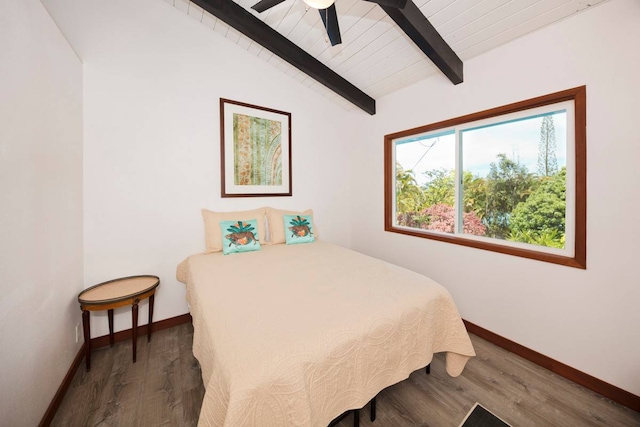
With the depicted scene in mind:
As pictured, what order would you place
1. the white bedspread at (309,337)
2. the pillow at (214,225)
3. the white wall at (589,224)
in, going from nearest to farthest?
the white bedspread at (309,337) → the white wall at (589,224) → the pillow at (214,225)

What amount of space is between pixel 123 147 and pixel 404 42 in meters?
2.71

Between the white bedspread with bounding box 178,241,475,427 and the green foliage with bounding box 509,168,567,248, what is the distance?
3.66 feet

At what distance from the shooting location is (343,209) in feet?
12.3

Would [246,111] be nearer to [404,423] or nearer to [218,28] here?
[218,28]

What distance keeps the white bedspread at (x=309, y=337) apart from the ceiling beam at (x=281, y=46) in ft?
7.14

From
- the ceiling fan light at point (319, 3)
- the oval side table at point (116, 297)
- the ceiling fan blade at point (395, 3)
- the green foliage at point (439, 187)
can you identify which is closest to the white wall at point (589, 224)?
the green foliage at point (439, 187)

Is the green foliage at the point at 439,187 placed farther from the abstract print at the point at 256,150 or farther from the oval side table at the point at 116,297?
the oval side table at the point at 116,297

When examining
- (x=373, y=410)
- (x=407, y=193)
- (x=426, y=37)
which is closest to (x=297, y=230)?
(x=407, y=193)

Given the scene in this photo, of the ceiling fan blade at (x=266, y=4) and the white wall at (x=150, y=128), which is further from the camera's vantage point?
the white wall at (x=150, y=128)

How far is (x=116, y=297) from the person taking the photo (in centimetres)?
184

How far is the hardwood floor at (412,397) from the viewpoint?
4.70 ft

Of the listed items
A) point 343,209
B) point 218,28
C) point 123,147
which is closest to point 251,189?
point 123,147

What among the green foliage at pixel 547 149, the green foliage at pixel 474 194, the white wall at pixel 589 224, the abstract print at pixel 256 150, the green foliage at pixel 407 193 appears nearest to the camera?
the white wall at pixel 589 224

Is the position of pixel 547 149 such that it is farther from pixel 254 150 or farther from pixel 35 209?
pixel 35 209
